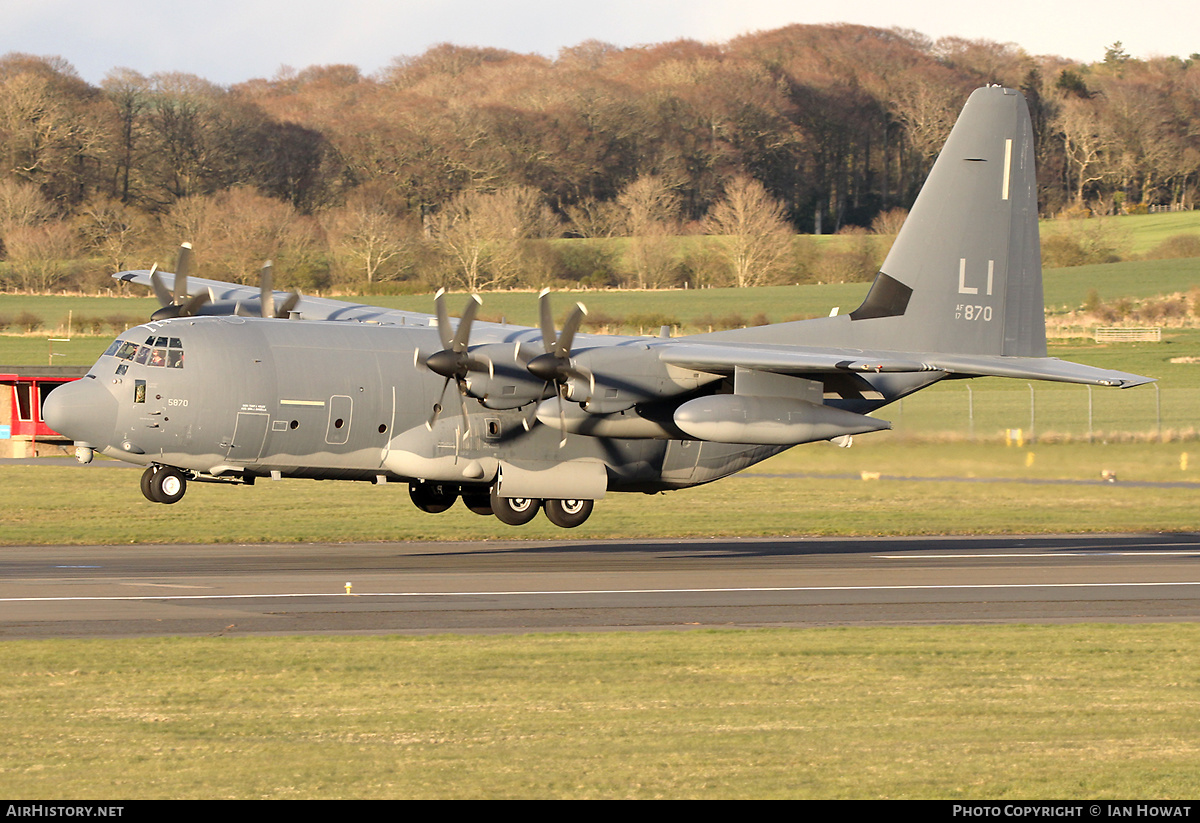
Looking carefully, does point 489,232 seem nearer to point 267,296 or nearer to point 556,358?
point 267,296

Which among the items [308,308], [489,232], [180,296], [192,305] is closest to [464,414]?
[192,305]

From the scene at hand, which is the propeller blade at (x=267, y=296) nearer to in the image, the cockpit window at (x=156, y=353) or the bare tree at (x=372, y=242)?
the cockpit window at (x=156, y=353)

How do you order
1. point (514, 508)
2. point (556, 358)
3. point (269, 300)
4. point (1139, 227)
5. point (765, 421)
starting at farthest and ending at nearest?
point (1139, 227)
point (269, 300)
point (514, 508)
point (765, 421)
point (556, 358)

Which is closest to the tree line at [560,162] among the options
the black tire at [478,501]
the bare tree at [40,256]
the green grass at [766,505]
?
the bare tree at [40,256]

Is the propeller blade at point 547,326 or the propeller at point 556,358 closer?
the propeller at point 556,358

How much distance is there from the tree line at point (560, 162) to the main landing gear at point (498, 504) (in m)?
59.2

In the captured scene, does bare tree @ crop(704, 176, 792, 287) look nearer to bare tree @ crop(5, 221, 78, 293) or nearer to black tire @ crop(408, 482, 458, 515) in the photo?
bare tree @ crop(5, 221, 78, 293)

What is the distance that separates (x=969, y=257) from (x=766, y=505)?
13796 millimetres

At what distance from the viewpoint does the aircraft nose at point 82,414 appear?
84.1 ft

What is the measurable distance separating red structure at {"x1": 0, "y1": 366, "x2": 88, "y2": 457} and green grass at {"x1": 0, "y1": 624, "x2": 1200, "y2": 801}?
40.1m

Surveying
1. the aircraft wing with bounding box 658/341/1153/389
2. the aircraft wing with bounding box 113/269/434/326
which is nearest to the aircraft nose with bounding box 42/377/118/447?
the aircraft wing with bounding box 113/269/434/326

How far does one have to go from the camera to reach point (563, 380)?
26.8 m

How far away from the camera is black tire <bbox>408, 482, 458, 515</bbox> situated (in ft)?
97.3

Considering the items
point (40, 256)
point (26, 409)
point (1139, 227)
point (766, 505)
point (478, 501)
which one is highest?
point (1139, 227)
